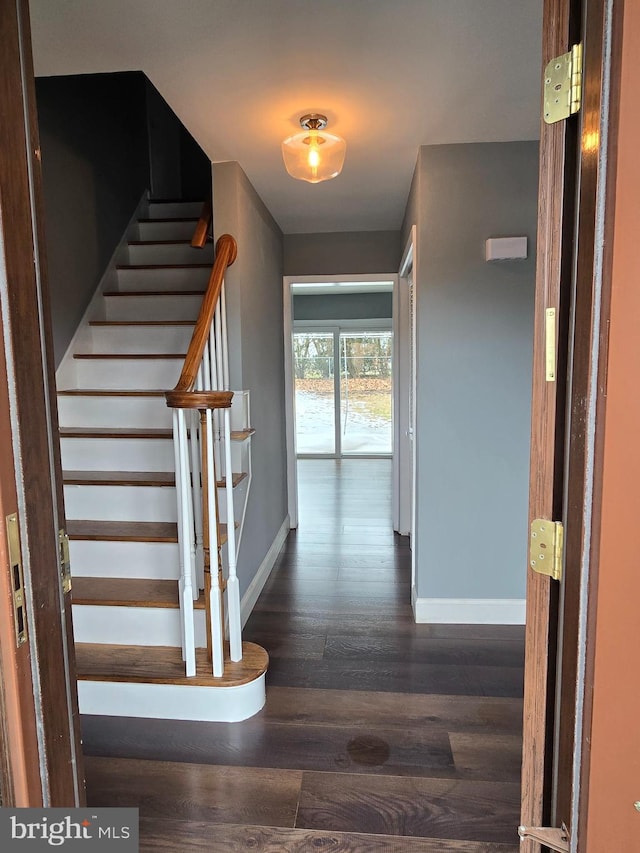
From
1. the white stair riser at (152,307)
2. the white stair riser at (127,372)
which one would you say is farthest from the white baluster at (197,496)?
the white stair riser at (152,307)

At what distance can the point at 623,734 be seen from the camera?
67 centimetres

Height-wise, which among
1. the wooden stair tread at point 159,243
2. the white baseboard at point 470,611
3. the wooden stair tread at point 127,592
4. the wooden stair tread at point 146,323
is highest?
the wooden stair tread at point 159,243

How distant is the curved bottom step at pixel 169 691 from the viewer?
1942 millimetres

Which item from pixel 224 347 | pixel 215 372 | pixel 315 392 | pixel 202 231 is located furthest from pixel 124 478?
pixel 315 392

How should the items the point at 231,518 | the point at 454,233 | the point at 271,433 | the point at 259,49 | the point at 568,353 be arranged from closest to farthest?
1. the point at 568,353
2. the point at 259,49
3. the point at 231,518
4. the point at 454,233
5. the point at 271,433

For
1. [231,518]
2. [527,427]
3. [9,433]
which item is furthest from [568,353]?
[527,427]

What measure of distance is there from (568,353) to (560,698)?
0.56 metres

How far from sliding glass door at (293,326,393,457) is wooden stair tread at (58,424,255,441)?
16.9 ft

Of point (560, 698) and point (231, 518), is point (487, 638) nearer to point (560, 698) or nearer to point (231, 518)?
point (231, 518)

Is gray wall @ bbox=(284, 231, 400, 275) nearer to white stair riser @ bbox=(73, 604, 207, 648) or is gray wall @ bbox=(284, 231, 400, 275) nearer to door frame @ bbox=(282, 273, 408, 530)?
door frame @ bbox=(282, 273, 408, 530)

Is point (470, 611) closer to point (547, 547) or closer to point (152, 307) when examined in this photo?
point (547, 547)

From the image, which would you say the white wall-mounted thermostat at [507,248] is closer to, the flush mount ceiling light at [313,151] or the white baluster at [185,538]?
the flush mount ceiling light at [313,151]

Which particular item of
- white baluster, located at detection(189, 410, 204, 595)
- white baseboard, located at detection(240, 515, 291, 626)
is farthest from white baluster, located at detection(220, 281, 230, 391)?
white baseboard, located at detection(240, 515, 291, 626)

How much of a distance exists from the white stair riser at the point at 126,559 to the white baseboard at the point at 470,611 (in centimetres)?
133
